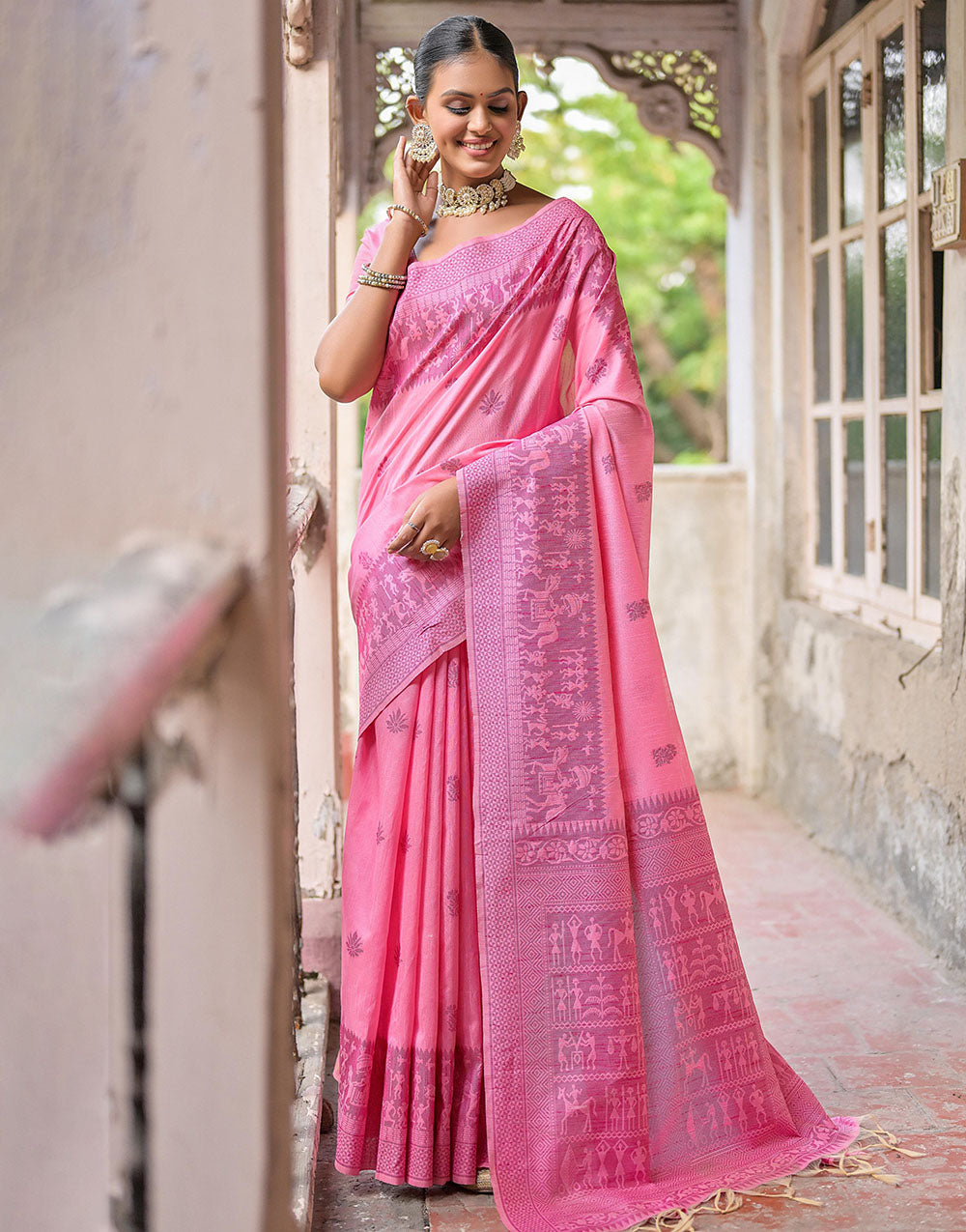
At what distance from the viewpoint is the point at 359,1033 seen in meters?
2.12

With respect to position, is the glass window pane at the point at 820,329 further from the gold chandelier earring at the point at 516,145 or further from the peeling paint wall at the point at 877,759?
the gold chandelier earring at the point at 516,145

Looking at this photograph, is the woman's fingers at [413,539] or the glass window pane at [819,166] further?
the glass window pane at [819,166]

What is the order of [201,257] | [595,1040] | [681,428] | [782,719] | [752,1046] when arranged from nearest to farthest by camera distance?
[201,257] → [595,1040] → [752,1046] → [782,719] → [681,428]

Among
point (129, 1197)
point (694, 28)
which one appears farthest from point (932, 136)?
point (129, 1197)

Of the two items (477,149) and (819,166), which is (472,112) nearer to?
(477,149)

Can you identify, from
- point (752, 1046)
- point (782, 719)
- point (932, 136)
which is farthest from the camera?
point (782, 719)

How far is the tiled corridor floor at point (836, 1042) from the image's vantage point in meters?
2.07

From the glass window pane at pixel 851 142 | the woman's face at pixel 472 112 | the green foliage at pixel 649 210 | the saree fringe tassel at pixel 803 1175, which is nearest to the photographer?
the saree fringe tassel at pixel 803 1175

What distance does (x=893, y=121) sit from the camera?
3.98 meters

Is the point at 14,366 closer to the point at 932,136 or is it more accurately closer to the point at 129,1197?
the point at 129,1197

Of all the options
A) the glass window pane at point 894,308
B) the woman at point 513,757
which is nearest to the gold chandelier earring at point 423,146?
the woman at point 513,757

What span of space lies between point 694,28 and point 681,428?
1131 cm

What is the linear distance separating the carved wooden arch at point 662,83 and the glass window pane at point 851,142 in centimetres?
78

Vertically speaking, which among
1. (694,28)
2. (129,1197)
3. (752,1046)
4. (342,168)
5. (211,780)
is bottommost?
(752,1046)
